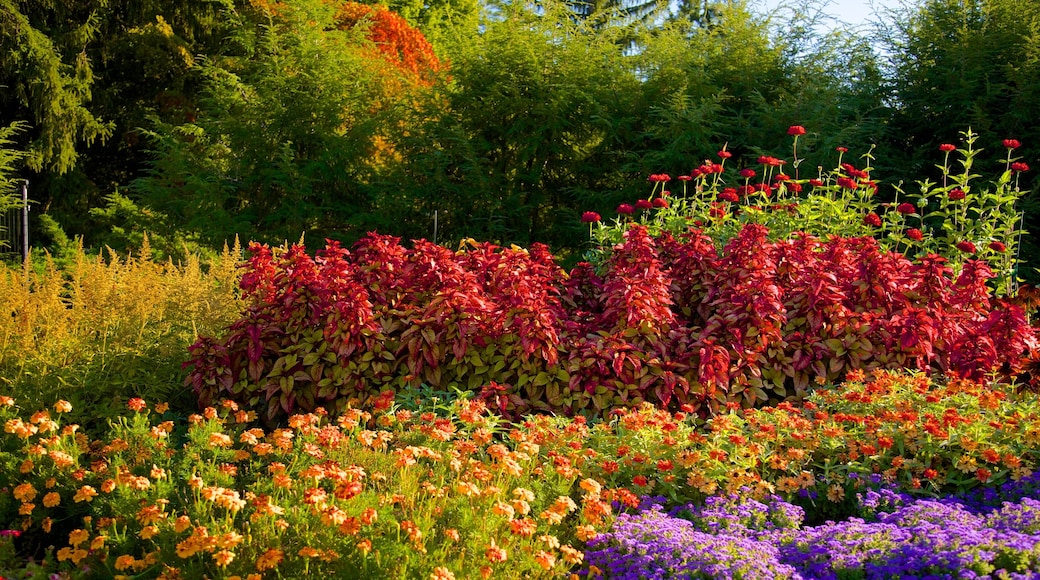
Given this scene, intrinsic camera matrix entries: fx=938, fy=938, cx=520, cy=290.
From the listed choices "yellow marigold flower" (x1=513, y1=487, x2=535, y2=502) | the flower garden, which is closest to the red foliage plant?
the flower garden

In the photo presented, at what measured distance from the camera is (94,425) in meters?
4.28

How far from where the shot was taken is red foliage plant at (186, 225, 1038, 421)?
13.8ft

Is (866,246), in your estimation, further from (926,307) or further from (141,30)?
(141,30)

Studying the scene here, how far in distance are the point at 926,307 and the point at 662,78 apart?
4.43m

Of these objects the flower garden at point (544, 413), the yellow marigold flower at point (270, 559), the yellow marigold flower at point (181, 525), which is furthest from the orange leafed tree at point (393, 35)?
the yellow marigold flower at point (270, 559)

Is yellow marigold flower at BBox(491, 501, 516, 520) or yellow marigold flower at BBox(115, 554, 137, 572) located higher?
yellow marigold flower at BBox(491, 501, 516, 520)

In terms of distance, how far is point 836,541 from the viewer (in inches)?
105

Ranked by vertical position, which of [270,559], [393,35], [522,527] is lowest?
[270,559]

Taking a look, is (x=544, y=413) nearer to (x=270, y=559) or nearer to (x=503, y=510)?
(x=503, y=510)

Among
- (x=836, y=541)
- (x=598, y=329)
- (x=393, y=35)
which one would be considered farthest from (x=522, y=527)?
(x=393, y=35)

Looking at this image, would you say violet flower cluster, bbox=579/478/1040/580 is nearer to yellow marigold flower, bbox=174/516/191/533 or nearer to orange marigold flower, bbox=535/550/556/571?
orange marigold flower, bbox=535/550/556/571

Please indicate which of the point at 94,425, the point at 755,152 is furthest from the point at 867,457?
the point at 755,152

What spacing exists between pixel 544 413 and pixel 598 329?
533mm

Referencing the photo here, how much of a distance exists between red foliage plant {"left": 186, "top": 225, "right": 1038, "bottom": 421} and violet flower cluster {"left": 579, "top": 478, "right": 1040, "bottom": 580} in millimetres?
1169
